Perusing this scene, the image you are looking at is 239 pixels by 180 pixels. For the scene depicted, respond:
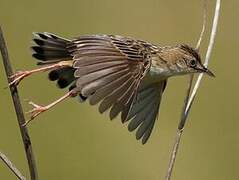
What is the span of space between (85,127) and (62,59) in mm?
2474

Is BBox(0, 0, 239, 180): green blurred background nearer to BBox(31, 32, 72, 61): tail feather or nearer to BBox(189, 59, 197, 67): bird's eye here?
BBox(189, 59, 197, 67): bird's eye

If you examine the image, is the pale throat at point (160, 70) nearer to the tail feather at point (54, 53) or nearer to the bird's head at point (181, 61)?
the bird's head at point (181, 61)

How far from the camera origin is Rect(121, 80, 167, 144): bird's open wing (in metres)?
2.98

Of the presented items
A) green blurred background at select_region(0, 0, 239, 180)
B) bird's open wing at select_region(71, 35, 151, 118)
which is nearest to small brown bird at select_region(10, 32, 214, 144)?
bird's open wing at select_region(71, 35, 151, 118)

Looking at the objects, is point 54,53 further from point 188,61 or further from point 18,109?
point 18,109

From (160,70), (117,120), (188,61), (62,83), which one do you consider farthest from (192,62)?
(117,120)

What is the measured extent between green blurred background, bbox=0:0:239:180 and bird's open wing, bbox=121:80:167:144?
197cm

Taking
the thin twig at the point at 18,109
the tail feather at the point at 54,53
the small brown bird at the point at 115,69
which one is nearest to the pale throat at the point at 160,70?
the small brown bird at the point at 115,69

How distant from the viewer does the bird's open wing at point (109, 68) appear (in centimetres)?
244

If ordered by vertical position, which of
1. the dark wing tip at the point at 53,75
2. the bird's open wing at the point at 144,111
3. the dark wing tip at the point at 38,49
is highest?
the dark wing tip at the point at 38,49

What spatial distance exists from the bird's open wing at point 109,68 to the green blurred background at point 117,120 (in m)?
2.19

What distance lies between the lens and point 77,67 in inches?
98.9

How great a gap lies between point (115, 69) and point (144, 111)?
15.5 inches

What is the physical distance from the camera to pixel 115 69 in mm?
2670
